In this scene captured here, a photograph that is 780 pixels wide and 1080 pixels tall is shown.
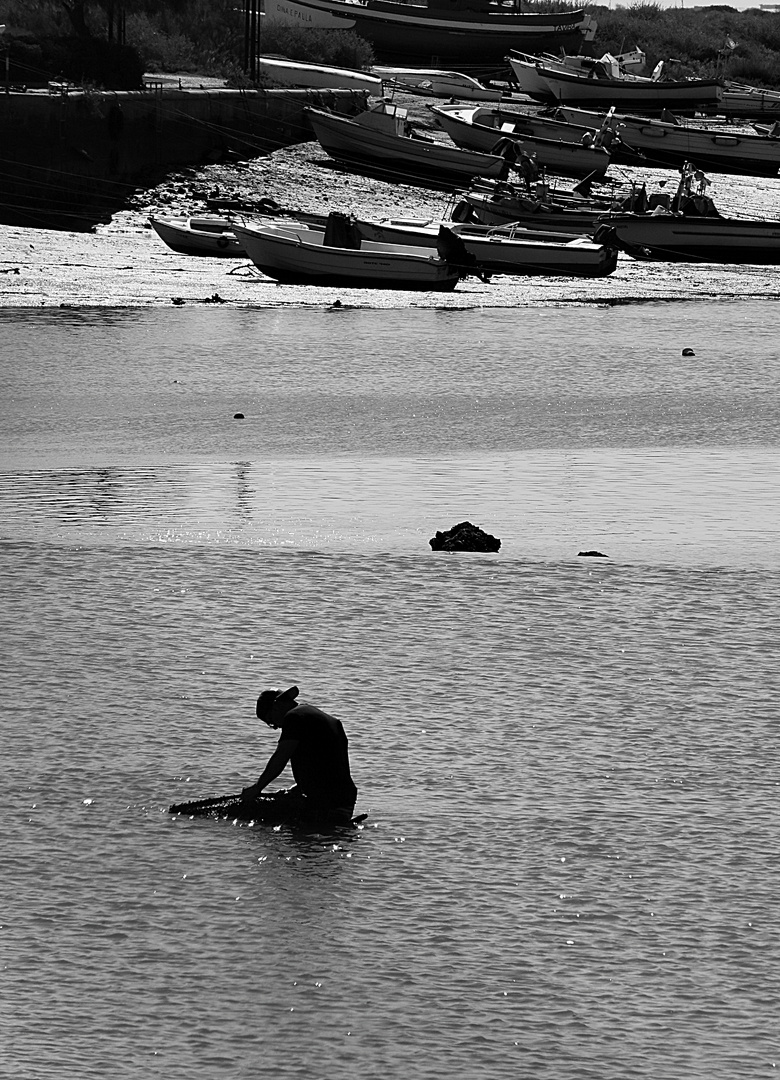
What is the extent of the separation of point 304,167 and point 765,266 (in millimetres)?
15532

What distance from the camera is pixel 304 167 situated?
5422cm

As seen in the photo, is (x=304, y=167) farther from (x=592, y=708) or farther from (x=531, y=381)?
(x=592, y=708)

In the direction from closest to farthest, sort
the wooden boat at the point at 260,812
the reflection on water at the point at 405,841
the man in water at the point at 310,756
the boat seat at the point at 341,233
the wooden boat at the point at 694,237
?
the reflection on water at the point at 405,841, the man in water at the point at 310,756, the wooden boat at the point at 260,812, the boat seat at the point at 341,233, the wooden boat at the point at 694,237

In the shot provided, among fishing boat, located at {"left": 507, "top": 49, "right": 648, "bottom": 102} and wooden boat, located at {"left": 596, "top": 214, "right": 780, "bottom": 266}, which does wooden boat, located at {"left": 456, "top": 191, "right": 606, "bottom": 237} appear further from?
fishing boat, located at {"left": 507, "top": 49, "right": 648, "bottom": 102}

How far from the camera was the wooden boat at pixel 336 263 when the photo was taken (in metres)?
38.0

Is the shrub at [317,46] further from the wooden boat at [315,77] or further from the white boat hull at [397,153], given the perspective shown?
the white boat hull at [397,153]

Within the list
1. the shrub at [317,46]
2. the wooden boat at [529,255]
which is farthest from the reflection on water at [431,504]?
the shrub at [317,46]

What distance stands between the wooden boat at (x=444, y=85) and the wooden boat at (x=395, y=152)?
714 inches

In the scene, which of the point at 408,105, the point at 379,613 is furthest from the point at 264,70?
the point at 379,613

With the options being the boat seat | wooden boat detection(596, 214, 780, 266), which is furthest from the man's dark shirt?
wooden boat detection(596, 214, 780, 266)

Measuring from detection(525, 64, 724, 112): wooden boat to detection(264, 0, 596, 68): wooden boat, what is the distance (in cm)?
963

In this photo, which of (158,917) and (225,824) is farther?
(225,824)

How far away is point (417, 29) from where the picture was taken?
284ft

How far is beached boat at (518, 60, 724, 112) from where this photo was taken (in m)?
77.0
